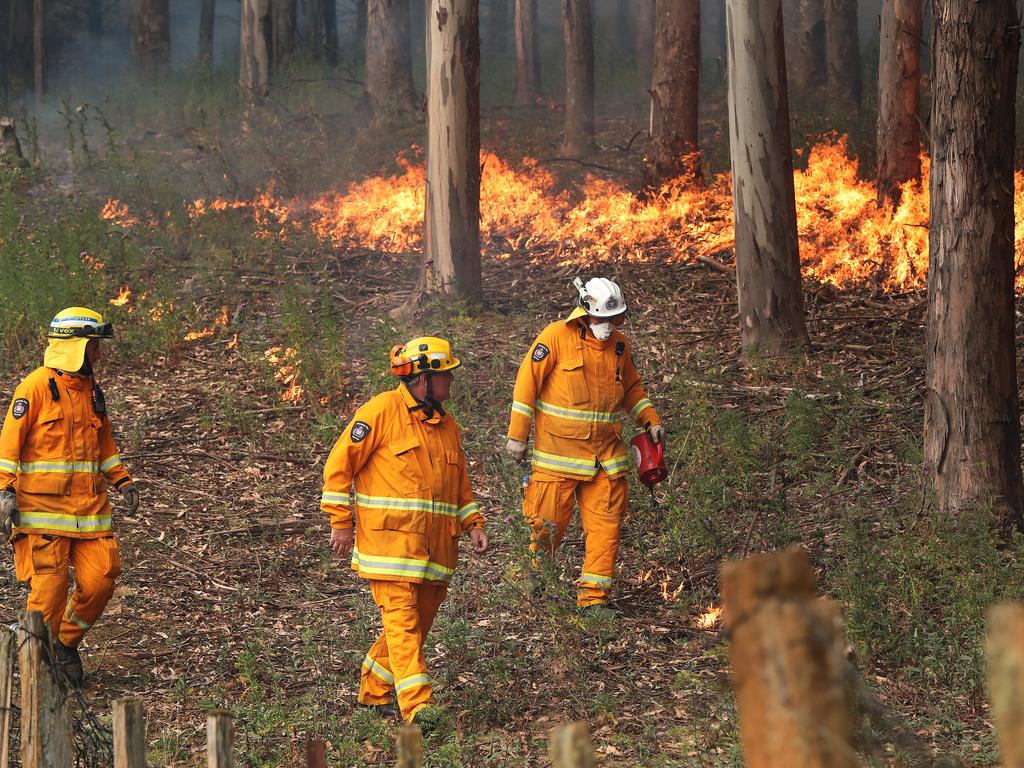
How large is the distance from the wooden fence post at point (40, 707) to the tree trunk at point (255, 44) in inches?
799

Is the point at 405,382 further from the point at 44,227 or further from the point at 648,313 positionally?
the point at 44,227

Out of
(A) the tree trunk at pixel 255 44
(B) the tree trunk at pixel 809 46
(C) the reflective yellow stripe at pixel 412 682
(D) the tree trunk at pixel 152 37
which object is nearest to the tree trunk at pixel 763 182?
(C) the reflective yellow stripe at pixel 412 682

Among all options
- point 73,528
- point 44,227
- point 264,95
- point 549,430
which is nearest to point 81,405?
point 73,528

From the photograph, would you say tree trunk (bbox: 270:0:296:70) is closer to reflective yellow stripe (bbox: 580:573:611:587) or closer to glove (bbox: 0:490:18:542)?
reflective yellow stripe (bbox: 580:573:611:587)

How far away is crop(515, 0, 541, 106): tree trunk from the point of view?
76.4ft

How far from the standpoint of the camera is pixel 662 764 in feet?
17.7

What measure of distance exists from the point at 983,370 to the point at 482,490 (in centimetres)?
405

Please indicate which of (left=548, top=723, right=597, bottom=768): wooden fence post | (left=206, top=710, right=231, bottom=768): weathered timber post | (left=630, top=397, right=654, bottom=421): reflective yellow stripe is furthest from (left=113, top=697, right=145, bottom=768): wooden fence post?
(left=630, top=397, right=654, bottom=421): reflective yellow stripe

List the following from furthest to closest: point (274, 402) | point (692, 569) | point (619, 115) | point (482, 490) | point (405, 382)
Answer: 1. point (619, 115)
2. point (274, 402)
3. point (482, 490)
4. point (692, 569)
5. point (405, 382)

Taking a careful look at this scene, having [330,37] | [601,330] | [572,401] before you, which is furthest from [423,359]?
[330,37]

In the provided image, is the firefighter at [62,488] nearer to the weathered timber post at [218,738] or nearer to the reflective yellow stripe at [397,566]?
the reflective yellow stripe at [397,566]

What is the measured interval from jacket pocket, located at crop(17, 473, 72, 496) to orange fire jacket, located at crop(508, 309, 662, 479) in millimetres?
2711

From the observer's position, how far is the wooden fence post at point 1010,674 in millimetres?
1617

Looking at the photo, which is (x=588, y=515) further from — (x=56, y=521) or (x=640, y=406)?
(x=56, y=521)
